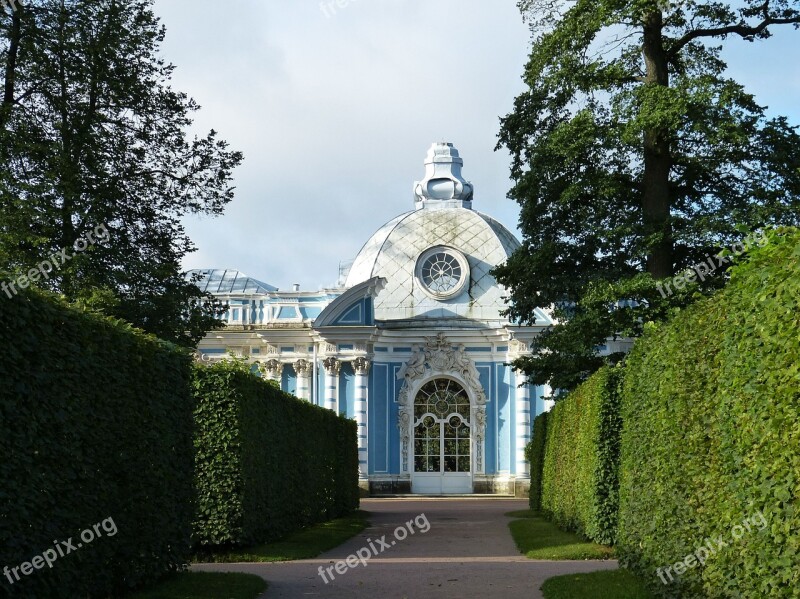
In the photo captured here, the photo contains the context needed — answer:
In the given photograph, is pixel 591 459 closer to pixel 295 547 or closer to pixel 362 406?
pixel 295 547

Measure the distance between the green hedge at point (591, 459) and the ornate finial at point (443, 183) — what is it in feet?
70.3

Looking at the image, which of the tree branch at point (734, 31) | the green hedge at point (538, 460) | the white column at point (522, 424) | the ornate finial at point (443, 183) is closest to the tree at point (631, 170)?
the tree branch at point (734, 31)

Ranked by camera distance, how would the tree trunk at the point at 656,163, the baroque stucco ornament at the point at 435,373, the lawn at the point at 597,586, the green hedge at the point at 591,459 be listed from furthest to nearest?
the baroque stucco ornament at the point at 435,373 < the tree trunk at the point at 656,163 < the green hedge at the point at 591,459 < the lawn at the point at 597,586

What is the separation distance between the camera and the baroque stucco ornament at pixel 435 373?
36.3 m

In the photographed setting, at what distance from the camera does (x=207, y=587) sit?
10602 mm

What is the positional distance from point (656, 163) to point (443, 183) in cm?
2247

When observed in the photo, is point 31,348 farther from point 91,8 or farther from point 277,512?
point 91,8

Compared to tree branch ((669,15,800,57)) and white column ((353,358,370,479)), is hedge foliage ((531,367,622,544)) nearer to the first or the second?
tree branch ((669,15,800,57))

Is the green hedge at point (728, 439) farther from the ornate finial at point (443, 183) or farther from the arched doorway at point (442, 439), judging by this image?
the ornate finial at point (443, 183)

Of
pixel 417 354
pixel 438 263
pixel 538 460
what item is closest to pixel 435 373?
pixel 417 354

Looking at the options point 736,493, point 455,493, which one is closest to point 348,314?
point 455,493

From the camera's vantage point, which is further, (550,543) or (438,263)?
(438,263)

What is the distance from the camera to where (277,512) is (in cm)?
1747

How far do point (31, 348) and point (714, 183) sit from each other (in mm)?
13952
